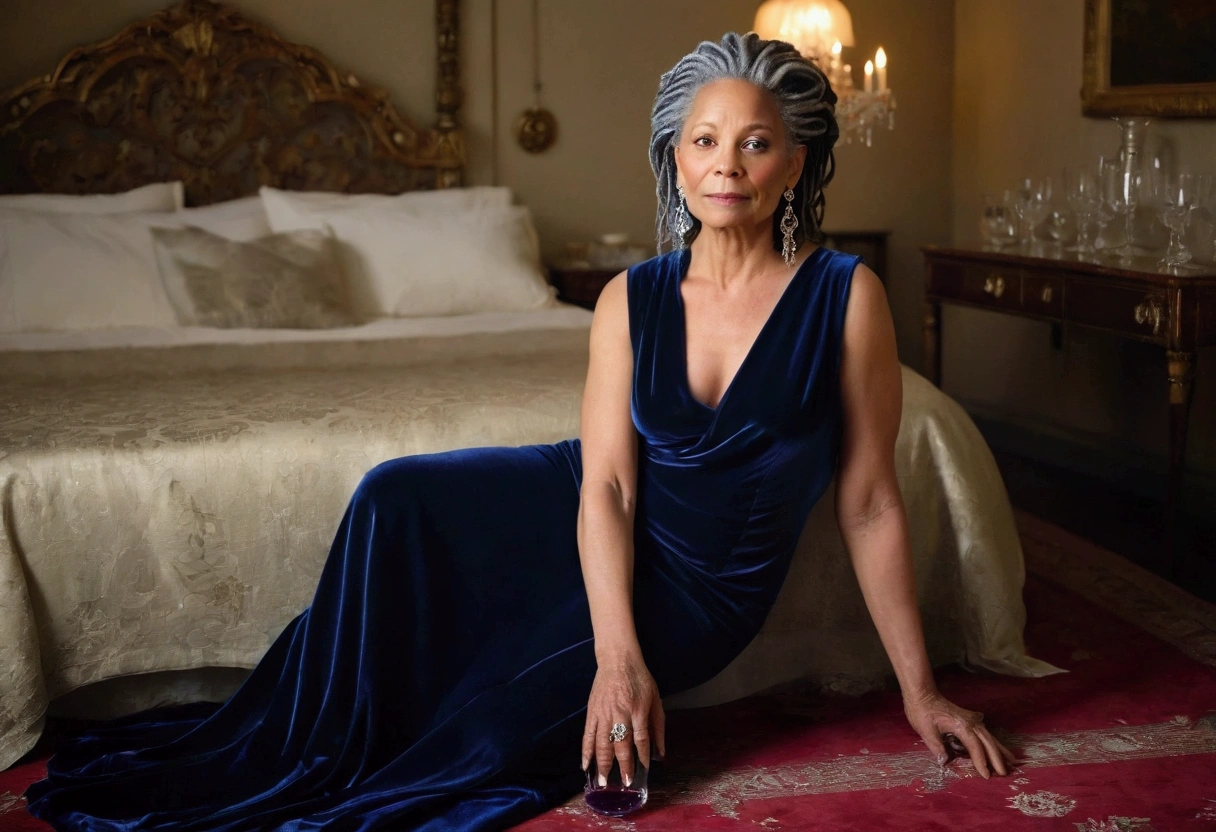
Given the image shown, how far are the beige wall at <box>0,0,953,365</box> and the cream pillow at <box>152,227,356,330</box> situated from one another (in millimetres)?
1174

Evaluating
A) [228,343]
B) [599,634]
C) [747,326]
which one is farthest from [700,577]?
[228,343]

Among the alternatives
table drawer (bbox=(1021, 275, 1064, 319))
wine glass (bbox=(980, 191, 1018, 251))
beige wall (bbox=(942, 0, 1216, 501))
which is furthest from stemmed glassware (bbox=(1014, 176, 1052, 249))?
beige wall (bbox=(942, 0, 1216, 501))

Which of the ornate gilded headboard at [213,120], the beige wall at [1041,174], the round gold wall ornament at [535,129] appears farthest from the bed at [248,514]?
the round gold wall ornament at [535,129]

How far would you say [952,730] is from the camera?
200cm

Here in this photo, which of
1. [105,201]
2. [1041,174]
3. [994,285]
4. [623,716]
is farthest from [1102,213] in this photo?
[105,201]

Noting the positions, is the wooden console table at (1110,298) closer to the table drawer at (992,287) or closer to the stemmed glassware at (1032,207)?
the table drawer at (992,287)

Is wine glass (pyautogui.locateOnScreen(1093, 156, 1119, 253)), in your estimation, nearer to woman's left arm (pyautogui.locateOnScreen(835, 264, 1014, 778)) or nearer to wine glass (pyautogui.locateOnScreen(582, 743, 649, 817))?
woman's left arm (pyautogui.locateOnScreen(835, 264, 1014, 778))

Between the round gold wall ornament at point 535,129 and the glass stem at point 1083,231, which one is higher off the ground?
the round gold wall ornament at point 535,129

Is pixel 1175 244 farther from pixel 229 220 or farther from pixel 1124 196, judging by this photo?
pixel 229 220

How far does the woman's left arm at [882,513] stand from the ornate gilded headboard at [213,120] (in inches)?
117

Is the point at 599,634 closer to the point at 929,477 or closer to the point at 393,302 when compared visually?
the point at 929,477

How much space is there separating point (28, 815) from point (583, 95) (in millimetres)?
3678

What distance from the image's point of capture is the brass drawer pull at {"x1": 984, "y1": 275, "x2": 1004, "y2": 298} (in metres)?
3.85

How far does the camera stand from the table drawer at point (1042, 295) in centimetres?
354
